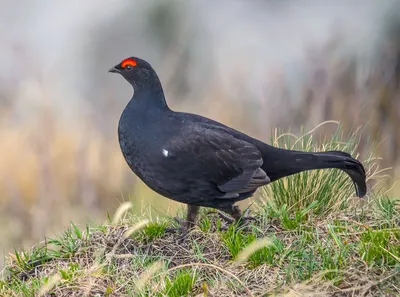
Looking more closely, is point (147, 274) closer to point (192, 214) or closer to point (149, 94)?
point (192, 214)

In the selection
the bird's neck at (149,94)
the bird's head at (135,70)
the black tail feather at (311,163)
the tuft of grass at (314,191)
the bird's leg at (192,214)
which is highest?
the bird's head at (135,70)

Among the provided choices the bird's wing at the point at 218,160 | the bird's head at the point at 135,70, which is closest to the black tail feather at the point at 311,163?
the bird's wing at the point at 218,160

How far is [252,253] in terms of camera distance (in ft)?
15.4

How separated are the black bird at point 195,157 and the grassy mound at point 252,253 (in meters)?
0.22

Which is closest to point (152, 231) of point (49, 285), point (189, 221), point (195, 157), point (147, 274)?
point (189, 221)

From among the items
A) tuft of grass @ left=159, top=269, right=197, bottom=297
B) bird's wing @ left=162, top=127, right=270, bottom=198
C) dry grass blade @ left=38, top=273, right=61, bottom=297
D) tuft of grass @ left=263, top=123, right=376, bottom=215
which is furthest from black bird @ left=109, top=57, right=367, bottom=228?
dry grass blade @ left=38, top=273, right=61, bottom=297

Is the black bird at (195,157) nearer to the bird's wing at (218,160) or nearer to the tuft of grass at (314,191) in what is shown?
the bird's wing at (218,160)

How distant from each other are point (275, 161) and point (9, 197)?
3.72 metres

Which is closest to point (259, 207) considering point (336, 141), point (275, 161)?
point (275, 161)

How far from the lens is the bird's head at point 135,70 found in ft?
17.8

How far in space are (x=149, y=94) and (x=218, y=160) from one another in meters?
→ 0.69

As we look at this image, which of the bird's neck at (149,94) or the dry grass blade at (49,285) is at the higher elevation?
the bird's neck at (149,94)

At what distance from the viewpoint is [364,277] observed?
14.0ft

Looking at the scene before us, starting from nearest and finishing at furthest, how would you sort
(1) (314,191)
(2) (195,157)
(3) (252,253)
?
(3) (252,253), (2) (195,157), (1) (314,191)
